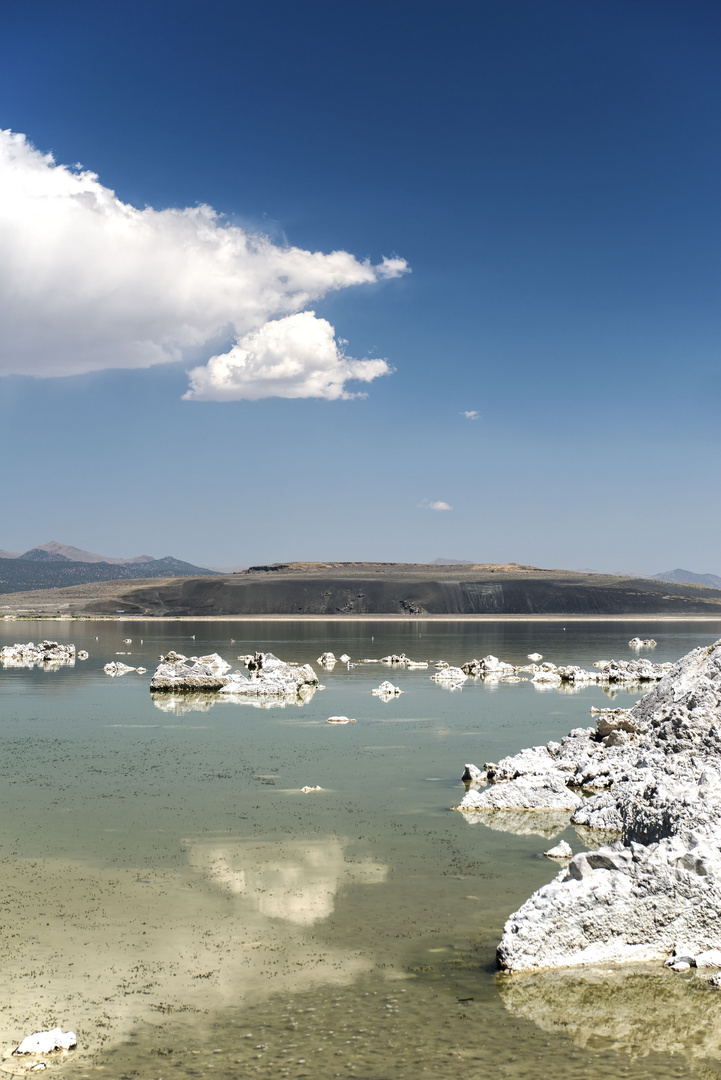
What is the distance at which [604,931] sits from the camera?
830 cm

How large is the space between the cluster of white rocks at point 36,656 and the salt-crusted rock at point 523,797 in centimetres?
3279

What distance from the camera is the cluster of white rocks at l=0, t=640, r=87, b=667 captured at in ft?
143

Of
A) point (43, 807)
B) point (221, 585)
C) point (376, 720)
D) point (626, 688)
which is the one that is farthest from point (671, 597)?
point (43, 807)

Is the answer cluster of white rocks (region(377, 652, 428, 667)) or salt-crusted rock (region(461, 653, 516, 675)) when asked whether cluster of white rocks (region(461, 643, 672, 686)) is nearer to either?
salt-crusted rock (region(461, 653, 516, 675))

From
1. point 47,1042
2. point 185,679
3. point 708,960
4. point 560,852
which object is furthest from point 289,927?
point 185,679

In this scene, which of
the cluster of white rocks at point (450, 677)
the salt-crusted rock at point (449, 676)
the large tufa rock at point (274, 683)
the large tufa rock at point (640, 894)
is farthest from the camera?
the salt-crusted rock at point (449, 676)

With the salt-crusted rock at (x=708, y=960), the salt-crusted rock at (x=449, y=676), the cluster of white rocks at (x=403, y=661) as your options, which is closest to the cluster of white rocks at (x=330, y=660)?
the cluster of white rocks at (x=403, y=661)

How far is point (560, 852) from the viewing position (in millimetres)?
11586

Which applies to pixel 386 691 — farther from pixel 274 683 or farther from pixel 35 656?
pixel 35 656

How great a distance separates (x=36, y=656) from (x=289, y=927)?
39.3m

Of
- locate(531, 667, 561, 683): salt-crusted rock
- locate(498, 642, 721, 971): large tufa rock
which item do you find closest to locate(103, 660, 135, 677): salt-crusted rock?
locate(531, 667, 561, 683): salt-crusted rock

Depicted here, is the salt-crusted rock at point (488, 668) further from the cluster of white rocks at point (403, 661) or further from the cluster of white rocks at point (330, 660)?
the cluster of white rocks at point (330, 660)

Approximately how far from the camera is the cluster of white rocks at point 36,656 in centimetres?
4368

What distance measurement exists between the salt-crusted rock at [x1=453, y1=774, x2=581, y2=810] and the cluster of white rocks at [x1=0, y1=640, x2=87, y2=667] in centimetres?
3279
